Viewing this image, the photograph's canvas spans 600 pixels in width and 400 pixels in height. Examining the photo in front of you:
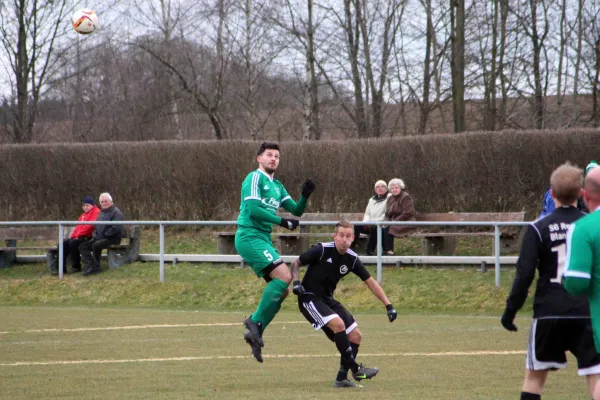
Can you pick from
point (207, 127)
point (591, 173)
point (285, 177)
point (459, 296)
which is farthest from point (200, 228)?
point (591, 173)

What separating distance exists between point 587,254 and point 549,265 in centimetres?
88

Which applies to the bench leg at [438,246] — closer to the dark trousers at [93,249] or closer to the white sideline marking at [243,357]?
the dark trousers at [93,249]

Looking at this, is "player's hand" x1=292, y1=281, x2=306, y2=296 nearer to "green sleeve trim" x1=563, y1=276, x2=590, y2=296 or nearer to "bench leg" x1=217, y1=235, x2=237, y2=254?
"green sleeve trim" x1=563, y1=276, x2=590, y2=296

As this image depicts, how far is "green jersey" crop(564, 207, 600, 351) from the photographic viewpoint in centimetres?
504

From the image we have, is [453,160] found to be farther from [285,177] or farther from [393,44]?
[393,44]

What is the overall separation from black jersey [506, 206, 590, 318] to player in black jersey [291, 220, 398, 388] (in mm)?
2899

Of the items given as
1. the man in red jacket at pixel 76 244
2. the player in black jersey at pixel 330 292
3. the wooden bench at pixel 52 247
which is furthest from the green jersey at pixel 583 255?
the man in red jacket at pixel 76 244

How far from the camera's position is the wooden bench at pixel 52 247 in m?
19.7

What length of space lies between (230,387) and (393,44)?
25.5 meters

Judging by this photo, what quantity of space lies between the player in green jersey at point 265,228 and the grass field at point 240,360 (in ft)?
2.11

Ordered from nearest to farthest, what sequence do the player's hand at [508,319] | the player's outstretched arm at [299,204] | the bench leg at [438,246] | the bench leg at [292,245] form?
1. the player's hand at [508,319]
2. the player's outstretched arm at [299,204]
3. the bench leg at [438,246]
4. the bench leg at [292,245]

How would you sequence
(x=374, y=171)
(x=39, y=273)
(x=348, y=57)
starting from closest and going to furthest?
(x=39, y=273) < (x=374, y=171) < (x=348, y=57)

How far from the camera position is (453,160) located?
2142 cm

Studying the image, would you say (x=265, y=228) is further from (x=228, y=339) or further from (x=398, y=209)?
(x=398, y=209)
